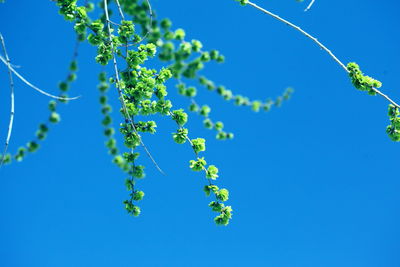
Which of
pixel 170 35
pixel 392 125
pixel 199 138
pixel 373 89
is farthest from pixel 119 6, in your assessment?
pixel 392 125

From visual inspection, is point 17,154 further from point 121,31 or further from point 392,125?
point 392,125

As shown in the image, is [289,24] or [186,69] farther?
[289,24]

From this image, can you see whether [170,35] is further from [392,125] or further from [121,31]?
[392,125]

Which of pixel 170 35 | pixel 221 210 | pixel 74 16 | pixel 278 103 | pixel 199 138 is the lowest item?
pixel 221 210

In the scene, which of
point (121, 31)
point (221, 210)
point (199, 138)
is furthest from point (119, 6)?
point (221, 210)

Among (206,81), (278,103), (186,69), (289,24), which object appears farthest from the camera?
(278,103)

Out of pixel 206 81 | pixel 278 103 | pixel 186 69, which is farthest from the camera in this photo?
pixel 278 103

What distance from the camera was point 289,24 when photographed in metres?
2.97

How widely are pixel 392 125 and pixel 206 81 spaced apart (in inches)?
66.2

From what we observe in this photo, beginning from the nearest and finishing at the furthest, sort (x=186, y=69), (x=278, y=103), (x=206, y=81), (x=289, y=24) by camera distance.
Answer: (x=186, y=69) < (x=289, y=24) < (x=206, y=81) < (x=278, y=103)

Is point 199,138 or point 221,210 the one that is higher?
point 199,138

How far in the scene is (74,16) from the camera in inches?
120

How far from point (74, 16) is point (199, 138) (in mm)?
1438

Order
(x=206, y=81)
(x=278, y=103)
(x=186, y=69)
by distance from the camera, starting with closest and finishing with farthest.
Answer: (x=186, y=69) < (x=206, y=81) < (x=278, y=103)
